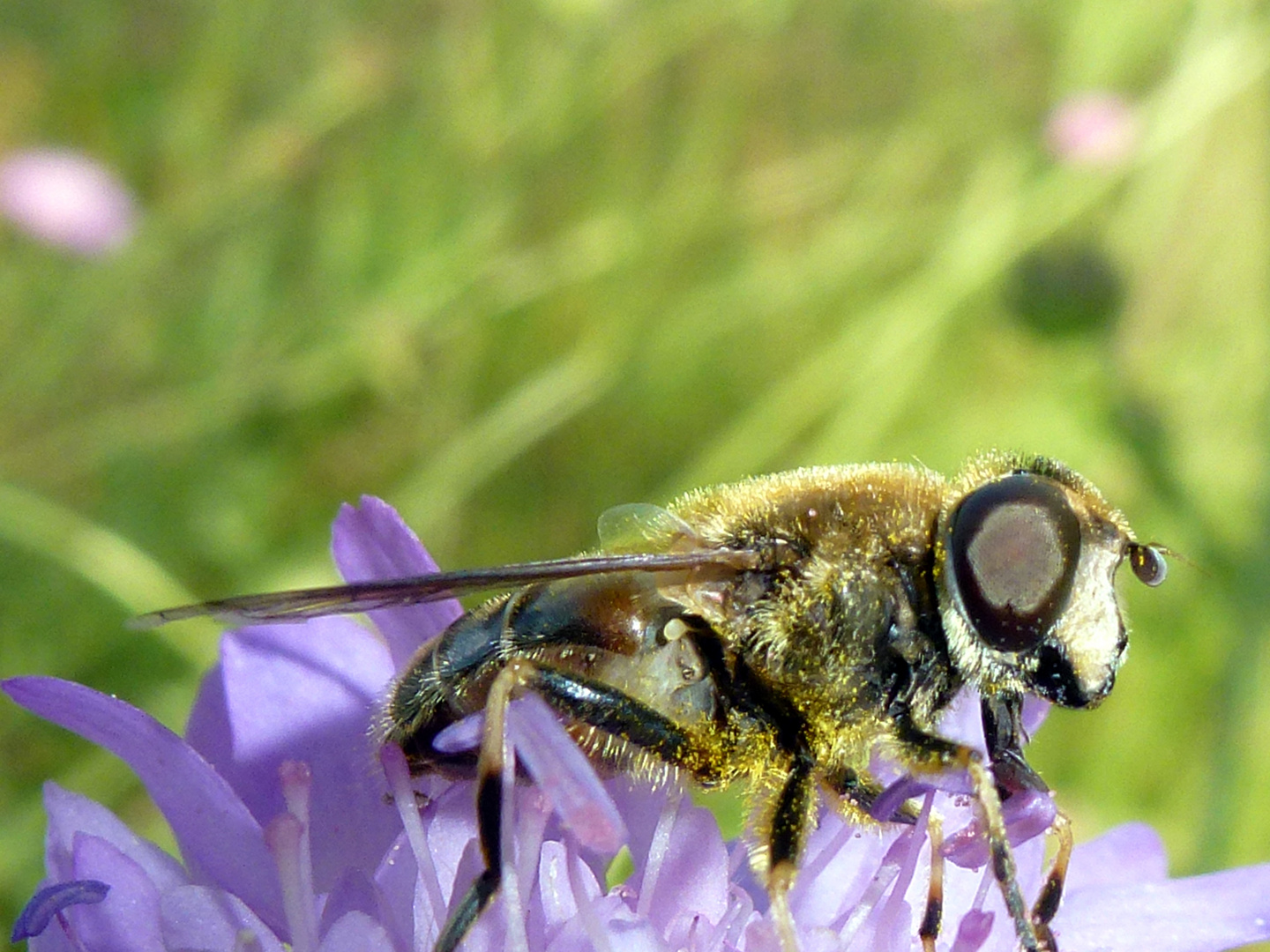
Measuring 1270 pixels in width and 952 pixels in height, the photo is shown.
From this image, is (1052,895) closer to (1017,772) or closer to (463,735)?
(1017,772)

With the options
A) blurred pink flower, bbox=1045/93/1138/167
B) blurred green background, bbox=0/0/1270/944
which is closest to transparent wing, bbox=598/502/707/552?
blurred green background, bbox=0/0/1270/944

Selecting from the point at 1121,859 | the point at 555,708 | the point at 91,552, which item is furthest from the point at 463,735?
the point at 91,552

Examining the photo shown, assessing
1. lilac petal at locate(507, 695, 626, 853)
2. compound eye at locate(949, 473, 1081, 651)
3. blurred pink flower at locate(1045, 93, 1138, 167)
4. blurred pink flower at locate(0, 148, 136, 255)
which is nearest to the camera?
lilac petal at locate(507, 695, 626, 853)

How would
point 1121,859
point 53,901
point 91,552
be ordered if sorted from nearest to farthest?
point 53,901 < point 1121,859 < point 91,552

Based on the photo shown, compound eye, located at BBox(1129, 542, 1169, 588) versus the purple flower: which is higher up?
compound eye, located at BBox(1129, 542, 1169, 588)

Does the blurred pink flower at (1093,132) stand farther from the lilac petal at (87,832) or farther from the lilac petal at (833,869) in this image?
the lilac petal at (87,832)

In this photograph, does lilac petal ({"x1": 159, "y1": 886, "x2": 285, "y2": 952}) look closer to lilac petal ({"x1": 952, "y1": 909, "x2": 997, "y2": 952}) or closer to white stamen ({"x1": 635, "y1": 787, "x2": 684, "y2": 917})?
white stamen ({"x1": 635, "y1": 787, "x2": 684, "y2": 917})
